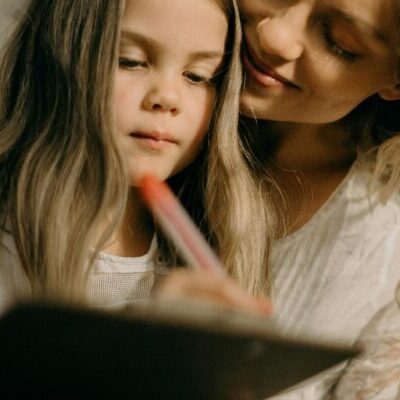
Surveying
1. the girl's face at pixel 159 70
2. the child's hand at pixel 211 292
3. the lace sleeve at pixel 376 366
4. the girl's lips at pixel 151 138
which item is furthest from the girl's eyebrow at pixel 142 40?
the lace sleeve at pixel 376 366

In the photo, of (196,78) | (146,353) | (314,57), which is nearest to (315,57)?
(314,57)

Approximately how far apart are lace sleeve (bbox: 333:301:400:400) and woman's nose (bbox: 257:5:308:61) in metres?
0.40

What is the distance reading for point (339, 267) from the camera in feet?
3.48

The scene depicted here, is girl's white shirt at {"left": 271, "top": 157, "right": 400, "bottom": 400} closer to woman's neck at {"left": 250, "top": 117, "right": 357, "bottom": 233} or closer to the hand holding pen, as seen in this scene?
woman's neck at {"left": 250, "top": 117, "right": 357, "bottom": 233}

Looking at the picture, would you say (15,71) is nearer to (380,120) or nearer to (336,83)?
(336,83)

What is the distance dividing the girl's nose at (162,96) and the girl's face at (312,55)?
0.14m

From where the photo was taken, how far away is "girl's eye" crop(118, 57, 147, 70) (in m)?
0.86

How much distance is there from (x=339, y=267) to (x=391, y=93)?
0.27m

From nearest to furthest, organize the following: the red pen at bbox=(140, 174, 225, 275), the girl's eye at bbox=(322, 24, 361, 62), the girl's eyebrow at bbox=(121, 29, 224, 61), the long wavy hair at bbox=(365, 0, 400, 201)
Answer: the red pen at bbox=(140, 174, 225, 275), the girl's eyebrow at bbox=(121, 29, 224, 61), the girl's eye at bbox=(322, 24, 361, 62), the long wavy hair at bbox=(365, 0, 400, 201)

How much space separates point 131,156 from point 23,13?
259mm

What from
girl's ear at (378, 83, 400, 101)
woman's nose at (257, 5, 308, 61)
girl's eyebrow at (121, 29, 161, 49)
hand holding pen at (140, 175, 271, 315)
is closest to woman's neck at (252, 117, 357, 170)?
girl's ear at (378, 83, 400, 101)

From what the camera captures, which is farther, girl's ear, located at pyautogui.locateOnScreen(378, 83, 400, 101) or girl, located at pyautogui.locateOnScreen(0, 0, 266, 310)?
girl's ear, located at pyautogui.locateOnScreen(378, 83, 400, 101)

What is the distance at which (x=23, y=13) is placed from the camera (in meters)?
0.95

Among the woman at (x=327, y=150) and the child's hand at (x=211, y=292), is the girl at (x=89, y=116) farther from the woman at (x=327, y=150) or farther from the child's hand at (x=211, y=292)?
the child's hand at (x=211, y=292)
